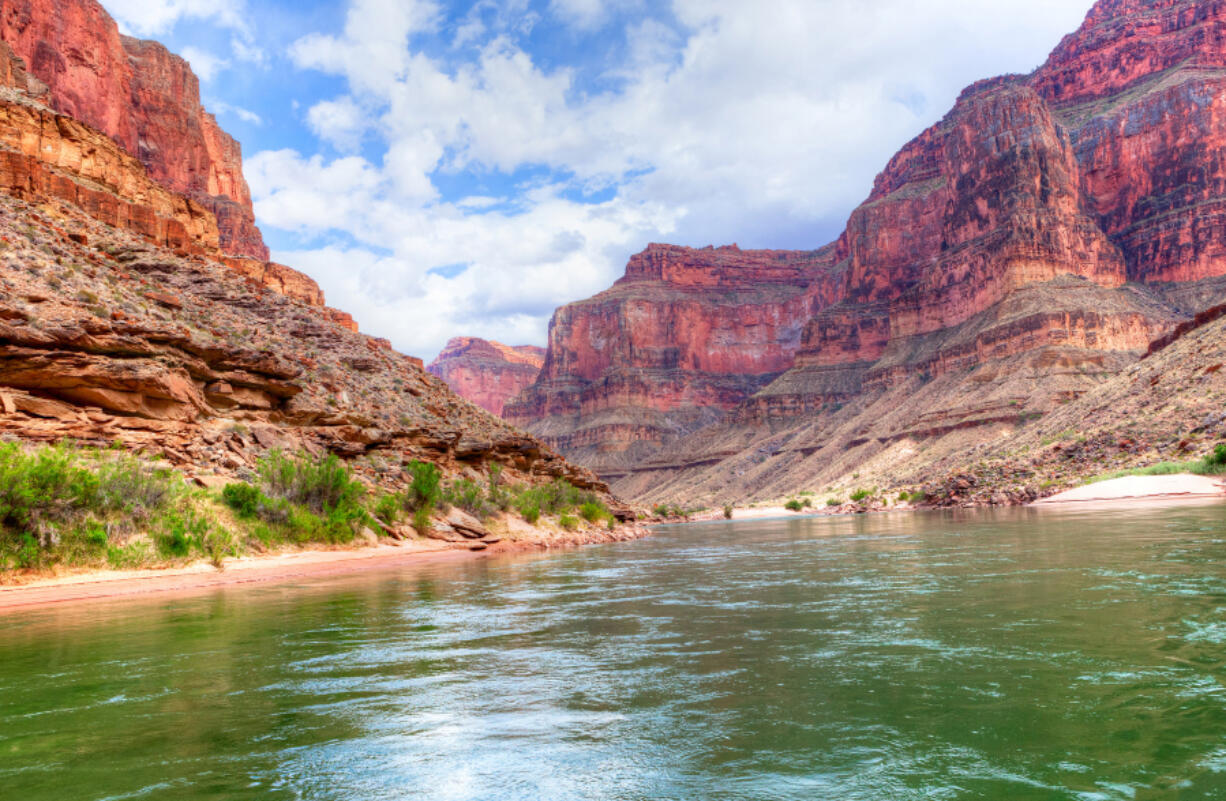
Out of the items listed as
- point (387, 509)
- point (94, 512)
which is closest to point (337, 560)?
point (387, 509)

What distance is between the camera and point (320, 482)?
23797 mm

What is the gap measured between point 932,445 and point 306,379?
68507mm

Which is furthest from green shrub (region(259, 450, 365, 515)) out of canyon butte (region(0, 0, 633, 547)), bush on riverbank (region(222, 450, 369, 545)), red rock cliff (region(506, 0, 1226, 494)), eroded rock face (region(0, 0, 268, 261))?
red rock cliff (region(506, 0, 1226, 494))

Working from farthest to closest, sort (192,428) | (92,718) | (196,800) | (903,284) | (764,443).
A: 1. (903,284)
2. (764,443)
3. (192,428)
4. (92,718)
5. (196,800)

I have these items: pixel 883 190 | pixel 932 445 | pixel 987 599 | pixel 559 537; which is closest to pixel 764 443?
pixel 932 445

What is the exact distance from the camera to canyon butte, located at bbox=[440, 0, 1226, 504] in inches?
1909

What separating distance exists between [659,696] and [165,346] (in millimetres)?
24054

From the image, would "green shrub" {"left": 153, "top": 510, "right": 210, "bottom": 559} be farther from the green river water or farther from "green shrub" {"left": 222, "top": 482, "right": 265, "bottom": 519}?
the green river water

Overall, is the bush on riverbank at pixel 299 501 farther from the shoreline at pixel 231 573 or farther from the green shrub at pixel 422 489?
the green shrub at pixel 422 489

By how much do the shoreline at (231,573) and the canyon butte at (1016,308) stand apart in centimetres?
3180

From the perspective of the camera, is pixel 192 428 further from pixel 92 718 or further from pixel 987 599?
pixel 987 599

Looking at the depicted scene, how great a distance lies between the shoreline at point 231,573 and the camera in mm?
13234

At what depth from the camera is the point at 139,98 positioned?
220 feet

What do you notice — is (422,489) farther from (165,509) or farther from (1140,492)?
(1140,492)
